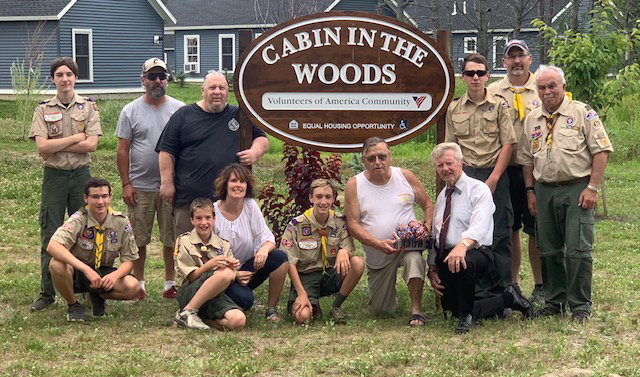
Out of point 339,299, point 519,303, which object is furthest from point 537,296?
point 339,299

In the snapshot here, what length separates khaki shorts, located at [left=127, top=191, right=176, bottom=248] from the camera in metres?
7.74

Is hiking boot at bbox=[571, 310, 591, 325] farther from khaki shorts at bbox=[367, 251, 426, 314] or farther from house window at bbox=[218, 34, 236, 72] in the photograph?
house window at bbox=[218, 34, 236, 72]

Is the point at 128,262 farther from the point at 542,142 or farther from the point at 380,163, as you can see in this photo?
the point at 542,142

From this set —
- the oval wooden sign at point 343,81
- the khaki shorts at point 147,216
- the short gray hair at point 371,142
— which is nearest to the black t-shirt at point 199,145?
the oval wooden sign at point 343,81

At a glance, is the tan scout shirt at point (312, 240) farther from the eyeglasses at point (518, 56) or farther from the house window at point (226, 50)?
the house window at point (226, 50)

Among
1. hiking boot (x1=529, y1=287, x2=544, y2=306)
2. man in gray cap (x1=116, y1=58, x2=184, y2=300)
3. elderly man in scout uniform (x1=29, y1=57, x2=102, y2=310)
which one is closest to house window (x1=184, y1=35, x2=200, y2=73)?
man in gray cap (x1=116, y1=58, x2=184, y2=300)

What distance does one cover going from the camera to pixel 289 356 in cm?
577

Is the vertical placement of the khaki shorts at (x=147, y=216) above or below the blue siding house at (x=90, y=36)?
below

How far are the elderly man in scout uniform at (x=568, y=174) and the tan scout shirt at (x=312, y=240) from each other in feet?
4.75

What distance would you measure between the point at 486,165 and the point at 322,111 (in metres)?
1.34

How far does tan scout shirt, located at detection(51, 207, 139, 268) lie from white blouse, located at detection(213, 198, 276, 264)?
708mm

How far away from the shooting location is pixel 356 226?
6836mm

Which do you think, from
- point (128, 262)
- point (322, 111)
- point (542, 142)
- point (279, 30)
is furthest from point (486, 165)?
point (128, 262)

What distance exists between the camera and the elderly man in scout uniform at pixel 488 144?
22.8ft
